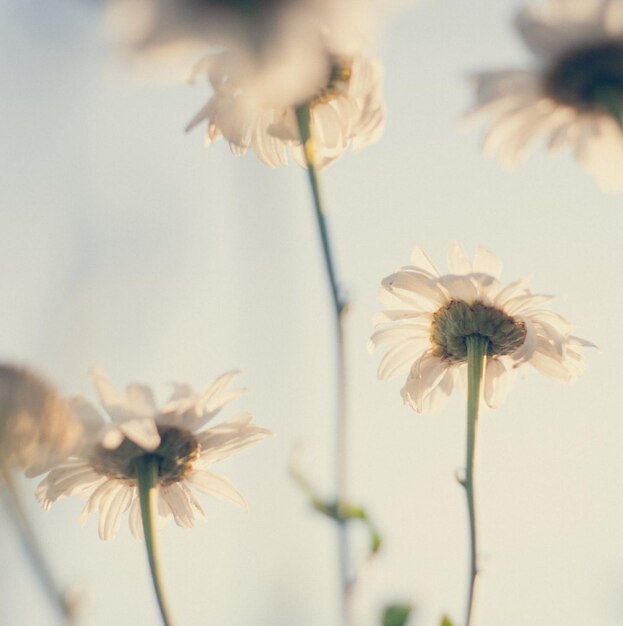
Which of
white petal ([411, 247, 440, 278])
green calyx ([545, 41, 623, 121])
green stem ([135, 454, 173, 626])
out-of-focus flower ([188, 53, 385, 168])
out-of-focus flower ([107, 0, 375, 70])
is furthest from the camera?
green calyx ([545, 41, 623, 121])

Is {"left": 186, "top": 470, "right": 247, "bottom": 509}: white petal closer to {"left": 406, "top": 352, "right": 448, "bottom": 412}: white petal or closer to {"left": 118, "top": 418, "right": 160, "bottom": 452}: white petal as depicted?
{"left": 118, "top": 418, "right": 160, "bottom": 452}: white petal

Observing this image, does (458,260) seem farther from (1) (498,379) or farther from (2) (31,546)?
(2) (31,546)

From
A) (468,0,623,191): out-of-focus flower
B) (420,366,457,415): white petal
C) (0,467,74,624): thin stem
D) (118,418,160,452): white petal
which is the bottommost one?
(0,467,74,624): thin stem

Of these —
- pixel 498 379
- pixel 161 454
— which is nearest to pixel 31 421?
pixel 161 454

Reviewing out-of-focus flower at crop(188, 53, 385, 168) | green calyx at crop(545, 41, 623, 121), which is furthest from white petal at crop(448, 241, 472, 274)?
green calyx at crop(545, 41, 623, 121)

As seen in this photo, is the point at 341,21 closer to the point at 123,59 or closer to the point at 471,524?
the point at 123,59

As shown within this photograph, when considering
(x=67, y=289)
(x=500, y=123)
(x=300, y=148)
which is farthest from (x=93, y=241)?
(x=500, y=123)
